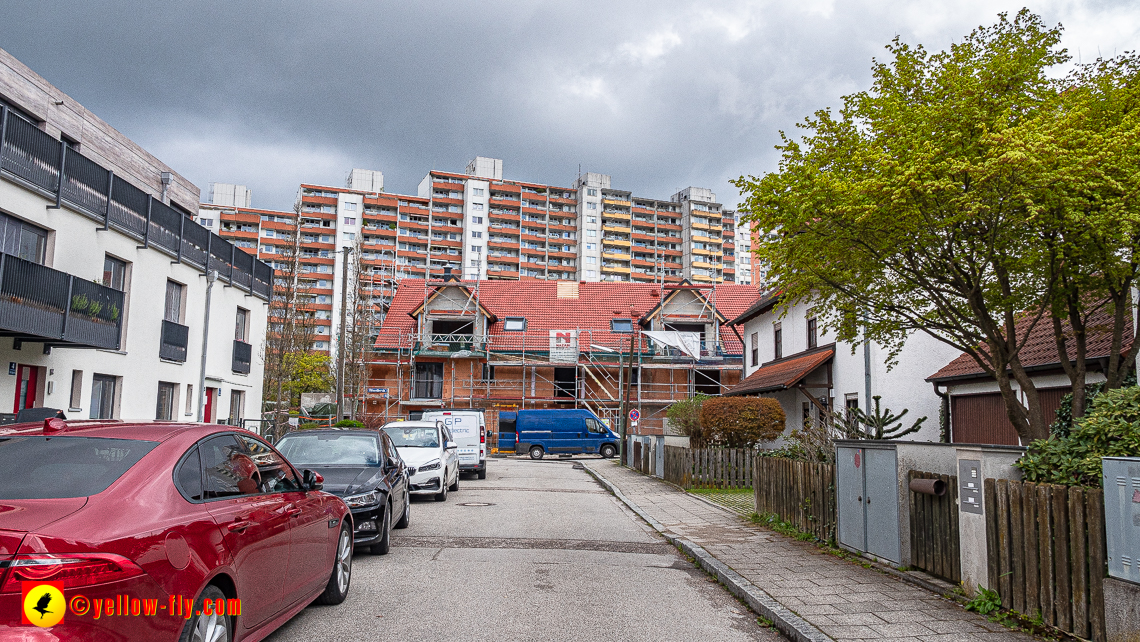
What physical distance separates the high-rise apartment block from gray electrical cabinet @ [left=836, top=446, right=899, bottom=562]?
269ft

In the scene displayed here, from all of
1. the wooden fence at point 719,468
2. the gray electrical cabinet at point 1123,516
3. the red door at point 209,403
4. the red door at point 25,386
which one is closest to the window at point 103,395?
the red door at point 25,386

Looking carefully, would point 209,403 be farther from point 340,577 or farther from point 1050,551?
point 1050,551

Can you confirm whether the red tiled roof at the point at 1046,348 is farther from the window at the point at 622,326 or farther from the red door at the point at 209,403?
the window at the point at 622,326

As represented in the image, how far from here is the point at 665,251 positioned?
363 feet

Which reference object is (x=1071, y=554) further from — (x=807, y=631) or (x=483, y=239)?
(x=483, y=239)

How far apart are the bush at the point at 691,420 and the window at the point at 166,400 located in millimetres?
14703

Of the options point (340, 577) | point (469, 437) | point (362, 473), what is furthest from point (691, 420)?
point (340, 577)

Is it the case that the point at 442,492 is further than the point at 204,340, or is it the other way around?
the point at 204,340

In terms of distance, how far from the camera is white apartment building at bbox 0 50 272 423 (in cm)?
1560

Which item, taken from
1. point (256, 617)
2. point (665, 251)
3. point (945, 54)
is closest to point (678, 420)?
point (945, 54)

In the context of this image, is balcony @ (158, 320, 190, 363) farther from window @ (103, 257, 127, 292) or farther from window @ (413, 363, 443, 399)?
window @ (413, 363, 443, 399)

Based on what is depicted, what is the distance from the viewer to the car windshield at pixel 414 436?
54.7 ft

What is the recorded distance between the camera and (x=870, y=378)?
20.6 meters

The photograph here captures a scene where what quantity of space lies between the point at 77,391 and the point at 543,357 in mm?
28083
